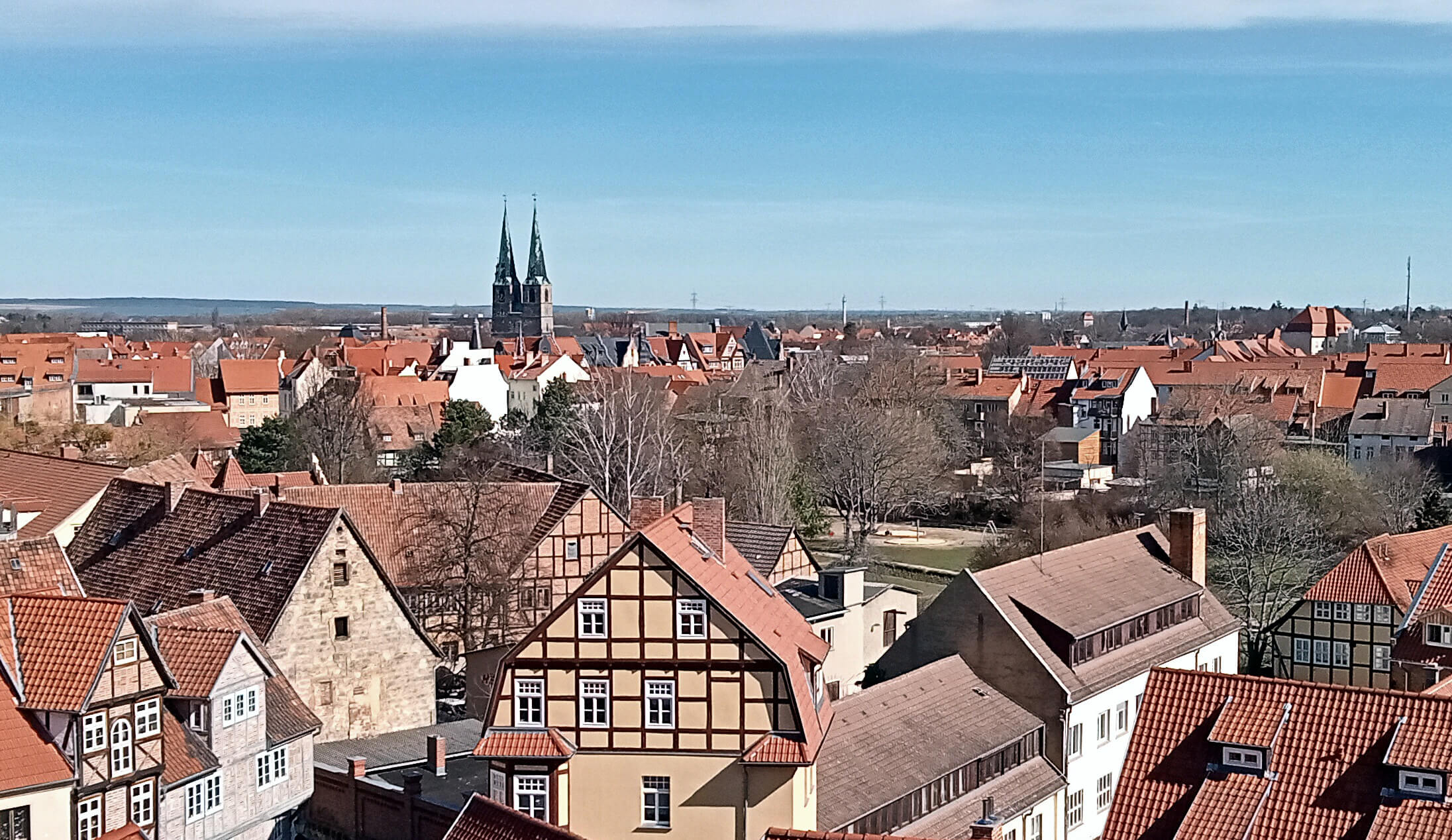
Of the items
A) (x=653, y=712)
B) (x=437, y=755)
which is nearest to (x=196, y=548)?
(x=437, y=755)

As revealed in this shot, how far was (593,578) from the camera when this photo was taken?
84.6ft

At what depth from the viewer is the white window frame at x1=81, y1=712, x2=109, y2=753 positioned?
80.3 feet

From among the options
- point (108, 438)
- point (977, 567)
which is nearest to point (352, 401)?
point (108, 438)

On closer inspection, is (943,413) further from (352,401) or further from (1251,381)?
(352,401)

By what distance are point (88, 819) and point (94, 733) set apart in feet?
4.28

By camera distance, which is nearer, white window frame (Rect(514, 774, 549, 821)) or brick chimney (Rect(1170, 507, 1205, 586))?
white window frame (Rect(514, 774, 549, 821))

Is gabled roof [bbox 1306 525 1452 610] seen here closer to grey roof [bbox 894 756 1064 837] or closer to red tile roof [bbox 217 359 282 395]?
grey roof [bbox 894 756 1064 837]

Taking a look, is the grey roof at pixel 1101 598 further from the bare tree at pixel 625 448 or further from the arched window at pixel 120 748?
the bare tree at pixel 625 448

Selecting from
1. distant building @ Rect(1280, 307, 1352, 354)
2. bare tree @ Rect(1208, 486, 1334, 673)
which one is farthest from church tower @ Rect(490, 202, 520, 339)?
bare tree @ Rect(1208, 486, 1334, 673)

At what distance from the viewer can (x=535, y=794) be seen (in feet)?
84.0

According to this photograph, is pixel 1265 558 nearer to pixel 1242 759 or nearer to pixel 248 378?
pixel 1242 759

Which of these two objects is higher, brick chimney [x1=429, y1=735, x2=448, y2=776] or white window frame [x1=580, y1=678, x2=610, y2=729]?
white window frame [x1=580, y1=678, x2=610, y2=729]

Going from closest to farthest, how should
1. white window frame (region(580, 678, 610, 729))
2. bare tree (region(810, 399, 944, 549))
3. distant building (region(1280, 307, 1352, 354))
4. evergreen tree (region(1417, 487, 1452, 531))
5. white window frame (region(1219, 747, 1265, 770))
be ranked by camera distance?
white window frame (region(1219, 747, 1265, 770)) → white window frame (region(580, 678, 610, 729)) → evergreen tree (region(1417, 487, 1452, 531)) → bare tree (region(810, 399, 944, 549)) → distant building (region(1280, 307, 1352, 354))

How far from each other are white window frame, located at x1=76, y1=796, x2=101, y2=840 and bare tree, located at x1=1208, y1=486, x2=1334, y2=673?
33182 millimetres
